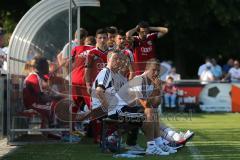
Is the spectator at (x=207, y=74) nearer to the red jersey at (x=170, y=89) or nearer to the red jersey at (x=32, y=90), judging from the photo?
the red jersey at (x=170, y=89)

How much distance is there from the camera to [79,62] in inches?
578

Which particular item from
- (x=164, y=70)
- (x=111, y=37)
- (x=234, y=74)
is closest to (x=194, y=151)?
(x=111, y=37)

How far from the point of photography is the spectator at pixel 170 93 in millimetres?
27938

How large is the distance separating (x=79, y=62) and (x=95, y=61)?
22.9 inches

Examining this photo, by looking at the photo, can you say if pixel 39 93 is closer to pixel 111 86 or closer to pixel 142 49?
pixel 142 49

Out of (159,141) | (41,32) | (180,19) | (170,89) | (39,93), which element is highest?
(180,19)

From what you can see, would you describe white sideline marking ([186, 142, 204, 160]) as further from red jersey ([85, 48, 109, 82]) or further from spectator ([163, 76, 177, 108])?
spectator ([163, 76, 177, 108])

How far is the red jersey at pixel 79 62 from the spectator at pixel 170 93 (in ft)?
43.6

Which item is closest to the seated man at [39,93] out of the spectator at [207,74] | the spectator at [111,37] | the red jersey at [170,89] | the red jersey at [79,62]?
the red jersey at [79,62]

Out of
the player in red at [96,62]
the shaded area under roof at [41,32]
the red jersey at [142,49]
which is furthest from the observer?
the red jersey at [142,49]

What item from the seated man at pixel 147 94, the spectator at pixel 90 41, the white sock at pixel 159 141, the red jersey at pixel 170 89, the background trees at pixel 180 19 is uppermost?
the background trees at pixel 180 19

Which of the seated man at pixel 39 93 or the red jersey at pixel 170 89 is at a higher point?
the red jersey at pixel 170 89

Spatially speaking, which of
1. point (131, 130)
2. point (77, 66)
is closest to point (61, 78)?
point (77, 66)

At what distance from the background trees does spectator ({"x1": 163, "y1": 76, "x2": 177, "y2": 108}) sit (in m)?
5.45
